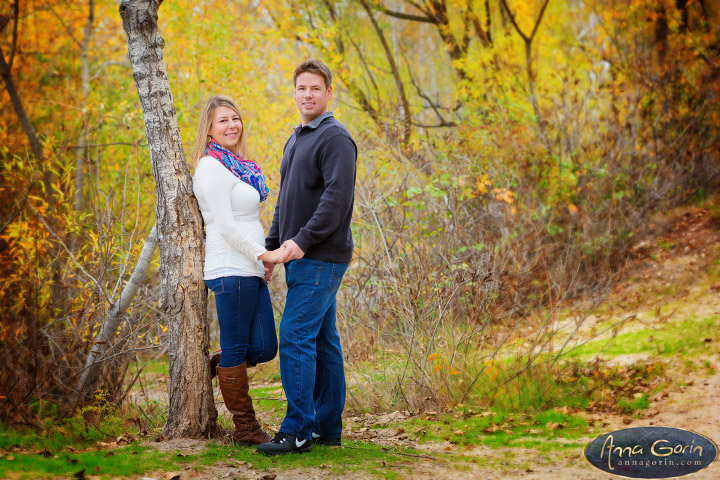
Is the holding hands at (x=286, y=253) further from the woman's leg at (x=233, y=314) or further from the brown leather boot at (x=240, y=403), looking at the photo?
the brown leather boot at (x=240, y=403)

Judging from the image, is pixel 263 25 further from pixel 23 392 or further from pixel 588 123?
pixel 23 392

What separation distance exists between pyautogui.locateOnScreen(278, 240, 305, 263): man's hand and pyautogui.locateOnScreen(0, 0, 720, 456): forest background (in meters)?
0.96

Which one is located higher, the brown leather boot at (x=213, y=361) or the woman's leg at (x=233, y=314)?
the woman's leg at (x=233, y=314)

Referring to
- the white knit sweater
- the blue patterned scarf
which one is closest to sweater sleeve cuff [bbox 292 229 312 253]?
the white knit sweater

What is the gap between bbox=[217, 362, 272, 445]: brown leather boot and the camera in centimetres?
364

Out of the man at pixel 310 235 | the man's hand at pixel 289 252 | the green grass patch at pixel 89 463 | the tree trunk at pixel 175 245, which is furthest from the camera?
the tree trunk at pixel 175 245

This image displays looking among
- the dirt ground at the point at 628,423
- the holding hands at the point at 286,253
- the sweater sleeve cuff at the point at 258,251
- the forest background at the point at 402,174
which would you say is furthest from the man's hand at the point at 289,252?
the dirt ground at the point at 628,423

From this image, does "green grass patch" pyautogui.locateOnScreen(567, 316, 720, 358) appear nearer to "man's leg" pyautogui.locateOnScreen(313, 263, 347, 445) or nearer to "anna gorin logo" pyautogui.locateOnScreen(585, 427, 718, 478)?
"anna gorin logo" pyautogui.locateOnScreen(585, 427, 718, 478)

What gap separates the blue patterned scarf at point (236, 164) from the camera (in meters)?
3.62

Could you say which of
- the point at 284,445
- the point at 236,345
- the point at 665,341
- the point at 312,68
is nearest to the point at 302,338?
the point at 236,345

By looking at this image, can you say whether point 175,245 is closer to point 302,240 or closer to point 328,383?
point 302,240

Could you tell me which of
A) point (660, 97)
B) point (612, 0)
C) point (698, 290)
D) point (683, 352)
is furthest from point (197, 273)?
point (612, 0)

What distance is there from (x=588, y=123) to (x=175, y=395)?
8.50 meters

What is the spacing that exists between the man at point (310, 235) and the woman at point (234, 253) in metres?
0.19
